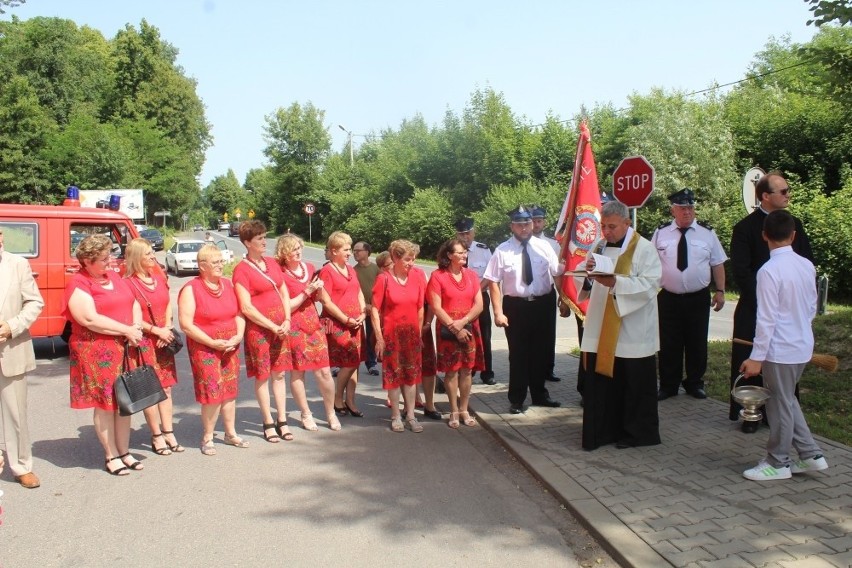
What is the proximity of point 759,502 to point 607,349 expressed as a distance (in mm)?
1671

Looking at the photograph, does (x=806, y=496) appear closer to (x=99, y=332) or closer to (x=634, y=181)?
(x=99, y=332)

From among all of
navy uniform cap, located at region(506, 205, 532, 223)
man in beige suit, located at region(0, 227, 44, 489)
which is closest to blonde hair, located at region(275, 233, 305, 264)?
man in beige suit, located at region(0, 227, 44, 489)

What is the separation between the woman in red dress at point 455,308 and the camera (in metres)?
6.62

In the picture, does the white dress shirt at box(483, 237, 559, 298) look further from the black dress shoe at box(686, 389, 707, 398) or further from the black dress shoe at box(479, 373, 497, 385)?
the black dress shoe at box(686, 389, 707, 398)

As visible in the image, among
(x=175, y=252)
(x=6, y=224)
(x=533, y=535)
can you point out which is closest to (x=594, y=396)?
(x=533, y=535)

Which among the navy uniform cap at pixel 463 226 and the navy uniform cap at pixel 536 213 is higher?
the navy uniform cap at pixel 536 213

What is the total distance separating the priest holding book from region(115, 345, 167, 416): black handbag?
3.54 meters

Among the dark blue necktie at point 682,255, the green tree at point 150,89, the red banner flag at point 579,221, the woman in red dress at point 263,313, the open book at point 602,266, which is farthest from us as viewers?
the green tree at point 150,89

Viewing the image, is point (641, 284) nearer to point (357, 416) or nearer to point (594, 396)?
point (594, 396)

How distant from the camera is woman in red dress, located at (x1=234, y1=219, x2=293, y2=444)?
625cm

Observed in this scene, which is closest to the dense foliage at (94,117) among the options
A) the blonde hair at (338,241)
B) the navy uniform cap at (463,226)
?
the navy uniform cap at (463,226)

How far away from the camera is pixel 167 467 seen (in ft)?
19.0

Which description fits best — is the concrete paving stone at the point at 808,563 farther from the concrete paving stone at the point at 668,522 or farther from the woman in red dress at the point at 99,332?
the woman in red dress at the point at 99,332

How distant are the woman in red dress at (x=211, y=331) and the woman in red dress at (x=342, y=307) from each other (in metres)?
1.01
